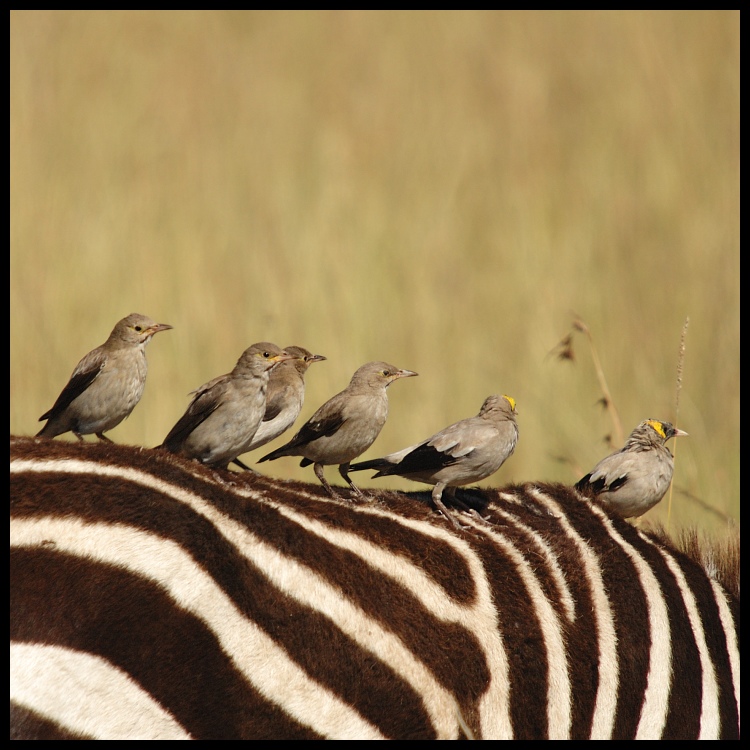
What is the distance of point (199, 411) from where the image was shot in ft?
13.6

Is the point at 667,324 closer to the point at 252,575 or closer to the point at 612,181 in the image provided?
the point at 612,181

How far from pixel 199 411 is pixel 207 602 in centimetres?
135

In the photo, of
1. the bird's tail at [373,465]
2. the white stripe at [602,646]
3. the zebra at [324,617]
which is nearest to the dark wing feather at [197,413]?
the zebra at [324,617]

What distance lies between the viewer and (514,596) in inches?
142

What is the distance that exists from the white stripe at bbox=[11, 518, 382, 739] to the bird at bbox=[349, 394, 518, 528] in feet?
4.01

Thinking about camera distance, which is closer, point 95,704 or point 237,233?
point 95,704

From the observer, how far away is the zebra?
281 cm

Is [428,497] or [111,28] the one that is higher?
[111,28]

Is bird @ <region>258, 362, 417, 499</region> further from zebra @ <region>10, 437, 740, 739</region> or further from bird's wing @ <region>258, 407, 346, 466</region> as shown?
zebra @ <region>10, 437, 740, 739</region>

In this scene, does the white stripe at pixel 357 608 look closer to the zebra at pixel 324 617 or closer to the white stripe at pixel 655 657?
the zebra at pixel 324 617

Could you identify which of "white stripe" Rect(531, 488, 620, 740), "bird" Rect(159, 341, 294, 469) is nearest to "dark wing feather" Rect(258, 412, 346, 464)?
"bird" Rect(159, 341, 294, 469)

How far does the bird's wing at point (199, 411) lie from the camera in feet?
13.6

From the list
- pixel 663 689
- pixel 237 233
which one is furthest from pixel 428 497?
pixel 237 233

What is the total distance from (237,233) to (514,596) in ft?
27.0
